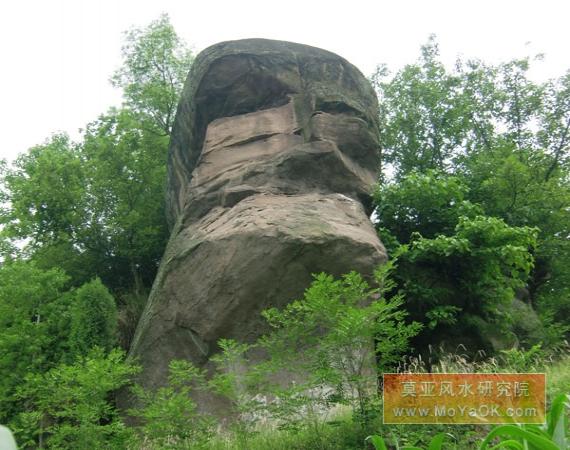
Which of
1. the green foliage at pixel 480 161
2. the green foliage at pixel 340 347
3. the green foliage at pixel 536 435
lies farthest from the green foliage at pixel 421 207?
the green foliage at pixel 536 435

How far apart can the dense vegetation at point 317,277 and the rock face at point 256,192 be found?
2.14ft

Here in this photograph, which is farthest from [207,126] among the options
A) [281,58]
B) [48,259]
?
[48,259]

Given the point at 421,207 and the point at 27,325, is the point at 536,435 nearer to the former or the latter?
the point at 27,325

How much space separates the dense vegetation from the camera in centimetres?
589

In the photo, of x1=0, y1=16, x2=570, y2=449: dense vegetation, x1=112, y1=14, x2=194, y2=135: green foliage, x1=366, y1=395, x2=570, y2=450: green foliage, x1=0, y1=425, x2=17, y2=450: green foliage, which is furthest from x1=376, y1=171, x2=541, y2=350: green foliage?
x1=112, y1=14, x2=194, y2=135: green foliage

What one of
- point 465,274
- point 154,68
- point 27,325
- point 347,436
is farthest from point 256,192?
point 154,68

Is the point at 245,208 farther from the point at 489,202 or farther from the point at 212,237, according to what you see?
the point at 489,202

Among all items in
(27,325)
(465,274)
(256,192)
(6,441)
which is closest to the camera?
(6,441)

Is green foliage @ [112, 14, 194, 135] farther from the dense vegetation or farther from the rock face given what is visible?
the rock face

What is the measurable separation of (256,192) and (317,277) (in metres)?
4.67

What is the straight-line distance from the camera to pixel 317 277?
614 centimetres

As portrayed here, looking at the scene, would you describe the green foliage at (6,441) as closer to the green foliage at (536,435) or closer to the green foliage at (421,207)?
the green foliage at (536,435)

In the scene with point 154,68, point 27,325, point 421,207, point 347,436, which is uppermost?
point 154,68

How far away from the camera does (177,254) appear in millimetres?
10188
